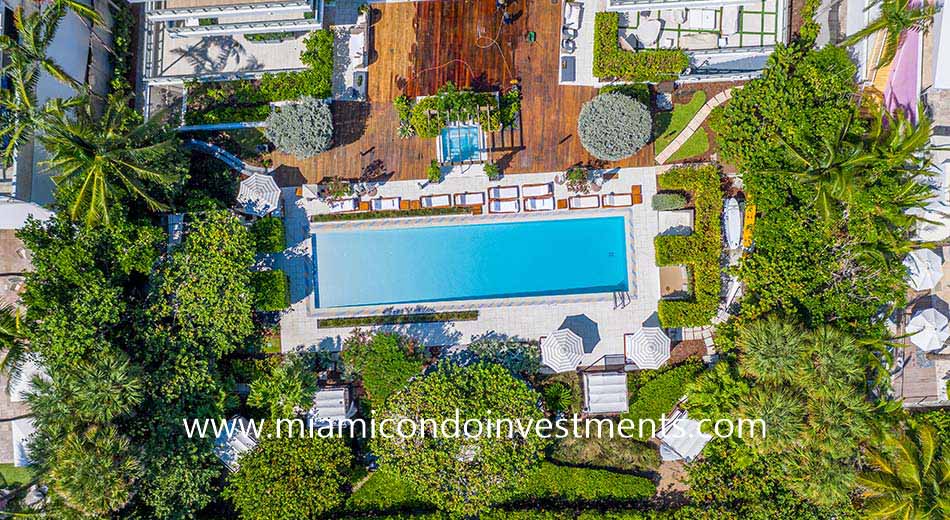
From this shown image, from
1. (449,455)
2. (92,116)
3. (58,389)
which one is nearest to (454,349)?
(449,455)

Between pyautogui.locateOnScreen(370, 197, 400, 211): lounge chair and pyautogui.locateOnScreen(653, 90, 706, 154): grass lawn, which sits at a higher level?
pyautogui.locateOnScreen(653, 90, 706, 154): grass lawn

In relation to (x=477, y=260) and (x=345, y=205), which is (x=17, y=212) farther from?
(x=477, y=260)

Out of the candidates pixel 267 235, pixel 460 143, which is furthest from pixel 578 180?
Result: pixel 267 235

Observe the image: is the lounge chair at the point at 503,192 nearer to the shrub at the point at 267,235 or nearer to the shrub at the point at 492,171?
the shrub at the point at 492,171

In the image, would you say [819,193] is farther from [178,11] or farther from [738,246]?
[178,11]

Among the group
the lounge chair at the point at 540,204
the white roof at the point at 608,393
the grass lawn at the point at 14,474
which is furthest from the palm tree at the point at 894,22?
the grass lawn at the point at 14,474

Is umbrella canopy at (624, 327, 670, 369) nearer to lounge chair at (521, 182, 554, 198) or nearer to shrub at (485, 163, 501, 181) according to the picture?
lounge chair at (521, 182, 554, 198)

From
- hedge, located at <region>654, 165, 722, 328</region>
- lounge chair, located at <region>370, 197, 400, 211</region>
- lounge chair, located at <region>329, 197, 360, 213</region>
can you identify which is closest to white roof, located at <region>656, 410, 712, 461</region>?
hedge, located at <region>654, 165, 722, 328</region>
